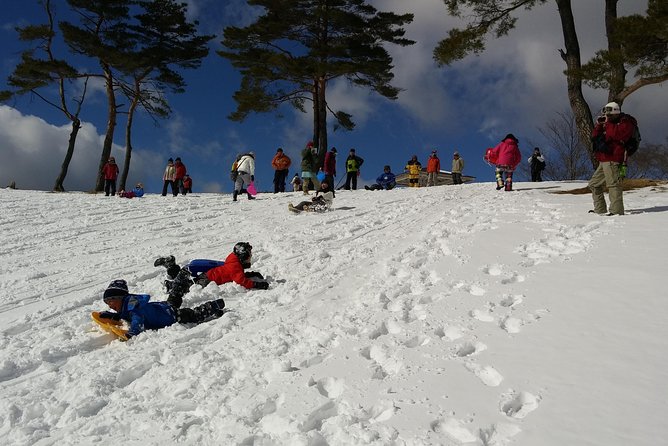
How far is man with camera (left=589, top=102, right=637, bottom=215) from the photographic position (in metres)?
7.02

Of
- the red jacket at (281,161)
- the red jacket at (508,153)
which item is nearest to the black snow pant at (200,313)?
the red jacket at (508,153)

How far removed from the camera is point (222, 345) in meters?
3.89

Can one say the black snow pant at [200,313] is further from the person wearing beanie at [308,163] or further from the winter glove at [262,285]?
the person wearing beanie at [308,163]

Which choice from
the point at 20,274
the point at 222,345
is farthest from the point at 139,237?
the point at 222,345

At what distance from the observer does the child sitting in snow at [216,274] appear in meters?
5.35

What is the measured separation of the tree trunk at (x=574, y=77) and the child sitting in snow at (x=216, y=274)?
30.8ft

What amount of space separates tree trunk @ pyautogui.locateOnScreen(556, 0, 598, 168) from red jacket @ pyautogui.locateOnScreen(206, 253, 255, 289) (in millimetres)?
9515

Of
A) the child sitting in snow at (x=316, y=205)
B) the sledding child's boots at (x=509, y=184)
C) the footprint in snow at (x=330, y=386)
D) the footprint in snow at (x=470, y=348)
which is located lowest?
the footprint in snow at (x=330, y=386)

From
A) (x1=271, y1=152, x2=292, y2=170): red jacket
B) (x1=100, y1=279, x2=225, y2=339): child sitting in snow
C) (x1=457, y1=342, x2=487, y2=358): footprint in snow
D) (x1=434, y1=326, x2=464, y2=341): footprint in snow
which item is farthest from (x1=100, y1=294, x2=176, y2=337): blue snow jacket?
(x1=271, y1=152, x2=292, y2=170): red jacket

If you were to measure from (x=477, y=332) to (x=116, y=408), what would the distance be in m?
2.59

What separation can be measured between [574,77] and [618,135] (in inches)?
190

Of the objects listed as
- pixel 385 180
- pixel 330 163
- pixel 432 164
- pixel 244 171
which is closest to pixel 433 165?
pixel 432 164

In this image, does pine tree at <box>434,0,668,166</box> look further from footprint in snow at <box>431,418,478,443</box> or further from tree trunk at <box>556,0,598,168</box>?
footprint in snow at <box>431,418,478,443</box>

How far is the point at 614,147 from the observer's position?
7.07 m
